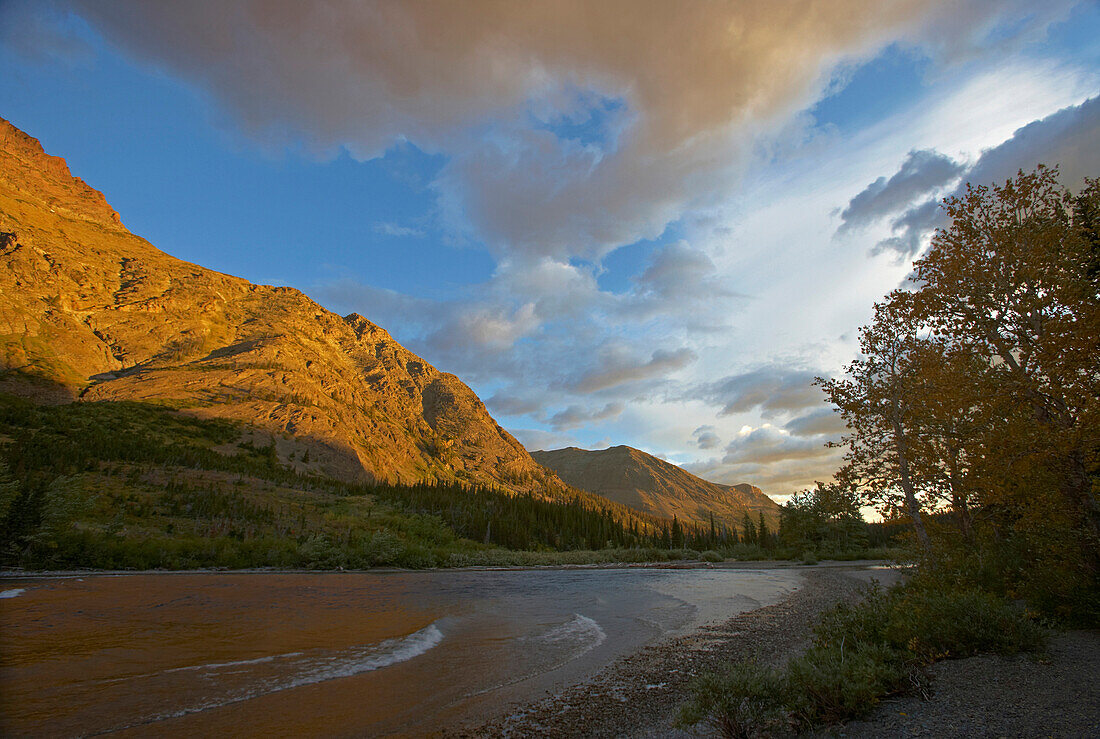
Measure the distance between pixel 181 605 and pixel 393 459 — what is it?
17214 centimetres

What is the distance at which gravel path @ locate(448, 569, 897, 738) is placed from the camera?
7586 millimetres

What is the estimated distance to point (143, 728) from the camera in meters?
7.54

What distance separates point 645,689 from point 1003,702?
6.04 metres

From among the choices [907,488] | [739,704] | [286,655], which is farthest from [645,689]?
[907,488]

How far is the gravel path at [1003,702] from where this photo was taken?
507 centimetres

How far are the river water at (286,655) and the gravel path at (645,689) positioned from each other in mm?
716

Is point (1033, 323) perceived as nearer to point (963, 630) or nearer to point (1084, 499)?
point (1084, 499)

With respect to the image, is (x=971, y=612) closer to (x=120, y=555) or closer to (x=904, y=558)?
(x=904, y=558)

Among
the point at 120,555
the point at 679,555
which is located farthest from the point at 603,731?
the point at 679,555

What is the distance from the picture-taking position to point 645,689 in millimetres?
9711

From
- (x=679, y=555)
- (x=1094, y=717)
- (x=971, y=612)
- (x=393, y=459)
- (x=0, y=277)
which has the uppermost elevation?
(x=0, y=277)

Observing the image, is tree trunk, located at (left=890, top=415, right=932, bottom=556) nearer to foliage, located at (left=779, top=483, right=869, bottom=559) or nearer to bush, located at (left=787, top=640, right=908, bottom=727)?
bush, located at (left=787, top=640, right=908, bottom=727)

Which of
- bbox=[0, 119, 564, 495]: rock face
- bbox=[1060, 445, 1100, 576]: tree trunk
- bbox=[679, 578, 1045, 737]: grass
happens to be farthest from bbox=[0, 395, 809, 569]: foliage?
bbox=[1060, 445, 1100, 576]: tree trunk

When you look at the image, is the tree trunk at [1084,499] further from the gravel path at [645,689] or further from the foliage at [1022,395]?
the gravel path at [645,689]
